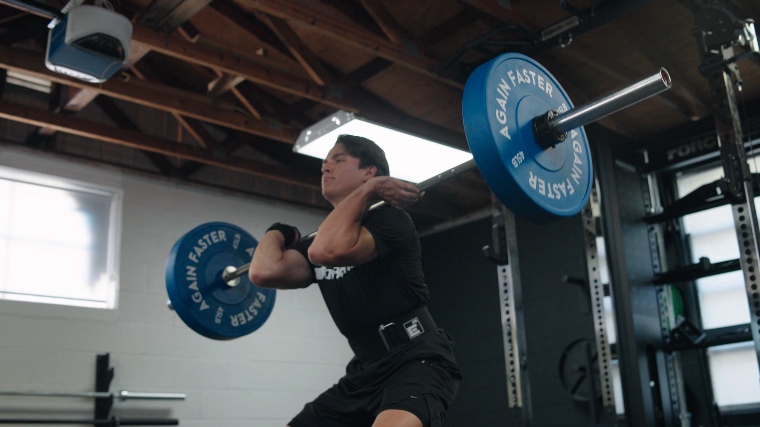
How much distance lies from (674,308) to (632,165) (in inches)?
36.8

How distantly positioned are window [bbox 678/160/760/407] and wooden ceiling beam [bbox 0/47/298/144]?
2.68 meters

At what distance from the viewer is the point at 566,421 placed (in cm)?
493

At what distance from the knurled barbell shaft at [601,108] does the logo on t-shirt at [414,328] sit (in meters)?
0.33

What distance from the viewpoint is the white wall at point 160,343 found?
4527 mm

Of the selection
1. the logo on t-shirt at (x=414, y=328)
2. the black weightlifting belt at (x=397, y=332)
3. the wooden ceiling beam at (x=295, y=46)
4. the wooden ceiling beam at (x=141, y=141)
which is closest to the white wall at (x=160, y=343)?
the wooden ceiling beam at (x=141, y=141)

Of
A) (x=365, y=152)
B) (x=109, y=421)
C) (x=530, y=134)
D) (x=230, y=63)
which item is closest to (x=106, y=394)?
(x=109, y=421)

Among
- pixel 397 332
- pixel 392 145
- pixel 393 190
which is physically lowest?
pixel 397 332

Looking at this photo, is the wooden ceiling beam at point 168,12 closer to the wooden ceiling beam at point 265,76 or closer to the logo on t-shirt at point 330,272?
the wooden ceiling beam at point 265,76

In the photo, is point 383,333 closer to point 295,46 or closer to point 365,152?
point 365,152

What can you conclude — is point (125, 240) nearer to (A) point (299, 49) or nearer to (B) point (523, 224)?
(A) point (299, 49)

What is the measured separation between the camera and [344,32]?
383 cm

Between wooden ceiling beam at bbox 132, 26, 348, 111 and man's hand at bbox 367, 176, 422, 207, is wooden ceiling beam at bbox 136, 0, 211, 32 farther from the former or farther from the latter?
man's hand at bbox 367, 176, 422, 207

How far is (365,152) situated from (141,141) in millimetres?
2934

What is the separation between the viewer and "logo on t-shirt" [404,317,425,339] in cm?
207
